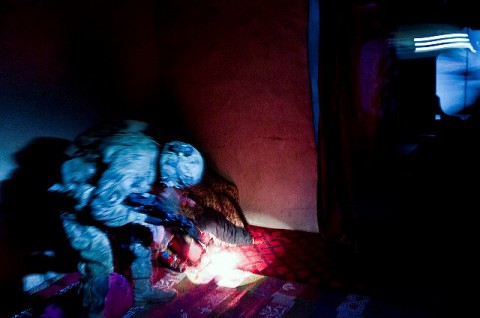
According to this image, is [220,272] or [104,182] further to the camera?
[220,272]

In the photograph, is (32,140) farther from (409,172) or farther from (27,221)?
(409,172)

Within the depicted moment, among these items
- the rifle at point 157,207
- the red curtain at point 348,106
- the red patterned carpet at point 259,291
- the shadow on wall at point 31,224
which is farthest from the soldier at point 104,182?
the red curtain at point 348,106

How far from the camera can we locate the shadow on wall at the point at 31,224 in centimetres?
324

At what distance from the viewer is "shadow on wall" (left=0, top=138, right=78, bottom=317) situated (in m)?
3.24

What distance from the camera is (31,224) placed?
3441 mm

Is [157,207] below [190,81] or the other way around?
below

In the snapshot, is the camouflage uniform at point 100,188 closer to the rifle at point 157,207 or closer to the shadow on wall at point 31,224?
the rifle at point 157,207

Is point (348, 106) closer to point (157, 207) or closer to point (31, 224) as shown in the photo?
point (157, 207)

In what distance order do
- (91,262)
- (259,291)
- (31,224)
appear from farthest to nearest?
(31,224)
(259,291)
(91,262)

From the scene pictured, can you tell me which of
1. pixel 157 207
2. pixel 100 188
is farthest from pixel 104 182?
pixel 157 207

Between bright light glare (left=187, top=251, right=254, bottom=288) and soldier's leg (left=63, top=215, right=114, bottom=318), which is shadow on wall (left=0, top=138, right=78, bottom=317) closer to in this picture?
soldier's leg (left=63, top=215, right=114, bottom=318)

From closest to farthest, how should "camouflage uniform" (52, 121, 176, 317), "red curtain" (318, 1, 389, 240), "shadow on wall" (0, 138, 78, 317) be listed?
"camouflage uniform" (52, 121, 176, 317), "shadow on wall" (0, 138, 78, 317), "red curtain" (318, 1, 389, 240)

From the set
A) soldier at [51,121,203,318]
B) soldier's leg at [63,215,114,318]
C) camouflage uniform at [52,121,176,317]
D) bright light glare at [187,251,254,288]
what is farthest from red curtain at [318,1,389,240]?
soldier's leg at [63,215,114,318]

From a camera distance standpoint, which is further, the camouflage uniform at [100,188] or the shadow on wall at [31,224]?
the shadow on wall at [31,224]
